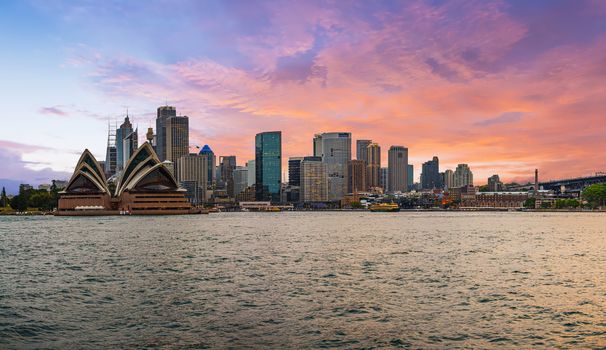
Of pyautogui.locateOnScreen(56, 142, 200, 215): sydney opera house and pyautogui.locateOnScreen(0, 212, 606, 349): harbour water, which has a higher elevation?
pyautogui.locateOnScreen(56, 142, 200, 215): sydney opera house

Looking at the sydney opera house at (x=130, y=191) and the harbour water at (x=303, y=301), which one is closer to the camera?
the harbour water at (x=303, y=301)

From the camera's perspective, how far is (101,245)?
61469 millimetres

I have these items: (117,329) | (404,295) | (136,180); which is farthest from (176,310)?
(136,180)

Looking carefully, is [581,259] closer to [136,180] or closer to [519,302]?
[519,302]

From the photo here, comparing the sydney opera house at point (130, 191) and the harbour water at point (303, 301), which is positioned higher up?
the sydney opera house at point (130, 191)

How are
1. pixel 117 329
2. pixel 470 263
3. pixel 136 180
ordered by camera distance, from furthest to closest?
pixel 136 180 < pixel 470 263 < pixel 117 329

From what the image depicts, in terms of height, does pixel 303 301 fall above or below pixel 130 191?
below

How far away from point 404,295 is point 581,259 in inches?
993

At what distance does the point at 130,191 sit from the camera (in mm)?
185500

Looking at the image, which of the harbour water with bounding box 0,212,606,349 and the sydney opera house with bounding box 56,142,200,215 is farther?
the sydney opera house with bounding box 56,142,200,215

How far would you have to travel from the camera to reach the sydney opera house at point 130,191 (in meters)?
186

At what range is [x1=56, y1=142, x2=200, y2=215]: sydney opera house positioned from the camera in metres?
186

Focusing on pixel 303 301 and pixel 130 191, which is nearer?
pixel 303 301

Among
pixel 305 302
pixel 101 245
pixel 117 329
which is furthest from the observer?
pixel 101 245
